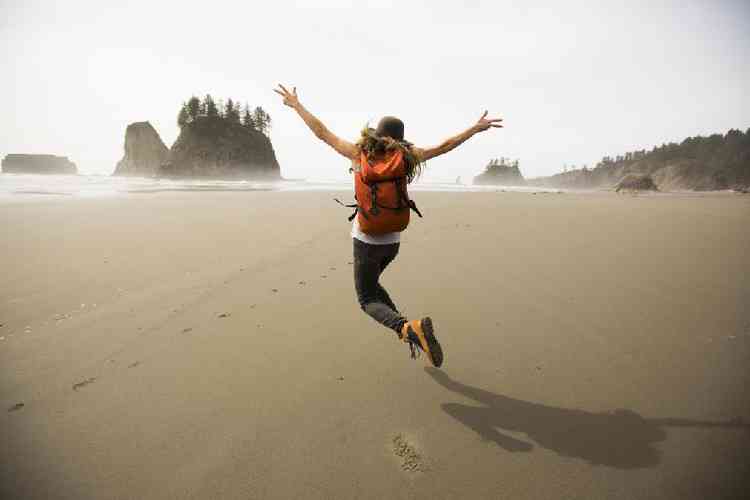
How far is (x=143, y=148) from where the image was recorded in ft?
293

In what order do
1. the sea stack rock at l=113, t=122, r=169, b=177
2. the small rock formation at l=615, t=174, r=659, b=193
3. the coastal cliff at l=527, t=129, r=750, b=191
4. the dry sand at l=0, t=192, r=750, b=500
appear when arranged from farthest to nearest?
1. the sea stack rock at l=113, t=122, r=169, b=177
2. the coastal cliff at l=527, t=129, r=750, b=191
3. the small rock formation at l=615, t=174, r=659, b=193
4. the dry sand at l=0, t=192, r=750, b=500

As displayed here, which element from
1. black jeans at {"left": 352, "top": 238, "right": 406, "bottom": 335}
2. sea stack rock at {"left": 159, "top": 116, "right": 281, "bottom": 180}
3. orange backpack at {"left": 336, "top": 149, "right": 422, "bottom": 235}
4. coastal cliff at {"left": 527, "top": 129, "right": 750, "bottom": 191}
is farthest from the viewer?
sea stack rock at {"left": 159, "top": 116, "right": 281, "bottom": 180}

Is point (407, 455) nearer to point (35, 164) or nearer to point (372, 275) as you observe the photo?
point (372, 275)

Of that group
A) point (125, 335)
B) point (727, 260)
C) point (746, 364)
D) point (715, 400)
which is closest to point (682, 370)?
point (715, 400)

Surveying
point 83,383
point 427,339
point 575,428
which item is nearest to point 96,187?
point 83,383

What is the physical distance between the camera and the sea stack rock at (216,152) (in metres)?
70.6

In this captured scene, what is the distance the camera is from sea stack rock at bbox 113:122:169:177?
289 feet

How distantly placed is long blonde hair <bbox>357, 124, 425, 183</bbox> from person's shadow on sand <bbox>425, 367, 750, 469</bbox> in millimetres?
1782

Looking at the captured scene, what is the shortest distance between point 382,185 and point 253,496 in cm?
199

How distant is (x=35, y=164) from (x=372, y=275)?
19402 centimetres

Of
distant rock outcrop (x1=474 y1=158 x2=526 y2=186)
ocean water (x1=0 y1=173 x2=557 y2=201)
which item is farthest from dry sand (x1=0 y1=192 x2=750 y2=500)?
distant rock outcrop (x1=474 y1=158 x2=526 y2=186)

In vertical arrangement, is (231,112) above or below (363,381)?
above

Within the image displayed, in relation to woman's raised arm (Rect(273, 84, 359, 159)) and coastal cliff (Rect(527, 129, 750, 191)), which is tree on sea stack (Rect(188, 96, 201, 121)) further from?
coastal cliff (Rect(527, 129, 750, 191))

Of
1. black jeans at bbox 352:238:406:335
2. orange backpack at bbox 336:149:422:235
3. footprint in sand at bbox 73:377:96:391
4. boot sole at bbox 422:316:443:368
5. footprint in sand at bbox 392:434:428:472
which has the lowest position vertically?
footprint in sand at bbox 392:434:428:472
